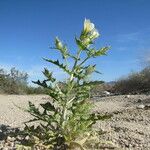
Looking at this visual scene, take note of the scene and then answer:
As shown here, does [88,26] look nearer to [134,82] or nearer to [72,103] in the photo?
[72,103]

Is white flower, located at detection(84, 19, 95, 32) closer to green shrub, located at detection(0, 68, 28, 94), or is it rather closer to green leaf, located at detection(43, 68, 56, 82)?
green leaf, located at detection(43, 68, 56, 82)

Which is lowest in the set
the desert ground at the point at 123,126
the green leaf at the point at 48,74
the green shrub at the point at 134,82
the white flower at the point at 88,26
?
the desert ground at the point at 123,126

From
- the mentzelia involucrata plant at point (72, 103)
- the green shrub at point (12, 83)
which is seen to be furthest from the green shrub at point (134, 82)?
the mentzelia involucrata plant at point (72, 103)

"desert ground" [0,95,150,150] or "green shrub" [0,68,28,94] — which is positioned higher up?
"green shrub" [0,68,28,94]

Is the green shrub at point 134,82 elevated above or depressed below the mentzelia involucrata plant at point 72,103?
above

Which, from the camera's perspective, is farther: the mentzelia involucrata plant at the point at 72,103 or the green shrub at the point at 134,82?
the green shrub at the point at 134,82

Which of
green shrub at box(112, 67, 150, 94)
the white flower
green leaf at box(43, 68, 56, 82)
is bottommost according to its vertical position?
green leaf at box(43, 68, 56, 82)

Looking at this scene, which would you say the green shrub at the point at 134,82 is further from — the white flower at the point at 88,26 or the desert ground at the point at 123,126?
the white flower at the point at 88,26

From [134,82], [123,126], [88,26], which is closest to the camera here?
[88,26]

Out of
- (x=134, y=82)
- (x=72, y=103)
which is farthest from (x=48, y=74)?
(x=134, y=82)

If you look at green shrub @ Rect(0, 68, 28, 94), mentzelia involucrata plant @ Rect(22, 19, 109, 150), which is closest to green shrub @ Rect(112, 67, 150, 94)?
green shrub @ Rect(0, 68, 28, 94)

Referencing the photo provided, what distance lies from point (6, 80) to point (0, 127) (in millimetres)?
12331

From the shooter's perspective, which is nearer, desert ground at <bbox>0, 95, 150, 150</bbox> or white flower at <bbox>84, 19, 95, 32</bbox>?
white flower at <bbox>84, 19, 95, 32</bbox>

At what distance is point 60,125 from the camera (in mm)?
5004
